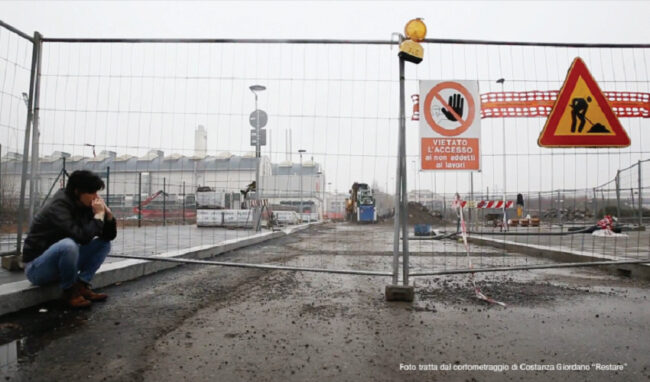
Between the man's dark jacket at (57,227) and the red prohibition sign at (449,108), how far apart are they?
3.55 meters

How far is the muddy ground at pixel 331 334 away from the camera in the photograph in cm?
235

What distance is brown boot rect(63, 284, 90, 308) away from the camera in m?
3.71

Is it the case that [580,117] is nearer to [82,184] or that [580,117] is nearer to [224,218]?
[82,184]

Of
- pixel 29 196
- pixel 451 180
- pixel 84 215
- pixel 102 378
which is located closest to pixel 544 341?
pixel 451 180

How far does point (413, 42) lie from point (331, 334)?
301cm

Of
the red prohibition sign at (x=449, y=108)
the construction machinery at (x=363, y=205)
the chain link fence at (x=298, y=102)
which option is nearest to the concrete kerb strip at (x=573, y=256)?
the chain link fence at (x=298, y=102)

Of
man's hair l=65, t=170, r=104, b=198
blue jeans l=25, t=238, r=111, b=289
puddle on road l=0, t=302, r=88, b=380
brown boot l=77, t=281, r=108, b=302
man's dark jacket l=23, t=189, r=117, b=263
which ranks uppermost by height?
man's hair l=65, t=170, r=104, b=198

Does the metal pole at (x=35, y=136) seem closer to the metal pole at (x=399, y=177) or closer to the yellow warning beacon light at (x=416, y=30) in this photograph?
the metal pole at (x=399, y=177)

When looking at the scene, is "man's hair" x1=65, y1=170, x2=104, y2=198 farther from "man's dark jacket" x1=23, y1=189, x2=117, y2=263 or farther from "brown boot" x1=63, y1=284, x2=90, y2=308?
"brown boot" x1=63, y1=284, x2=90, y2=308

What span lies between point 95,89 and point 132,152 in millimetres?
1066

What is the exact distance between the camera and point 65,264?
3.54 meters

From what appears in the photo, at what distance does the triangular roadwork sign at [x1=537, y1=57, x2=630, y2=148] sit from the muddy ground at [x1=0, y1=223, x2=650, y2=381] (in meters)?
1.85

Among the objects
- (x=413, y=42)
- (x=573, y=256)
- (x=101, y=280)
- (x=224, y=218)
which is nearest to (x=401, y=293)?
(x=413, y=42)

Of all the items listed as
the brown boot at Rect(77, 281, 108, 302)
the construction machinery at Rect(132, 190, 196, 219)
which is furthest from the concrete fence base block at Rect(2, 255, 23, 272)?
the construction machinery at Rect(132, 190, 196, 219)
